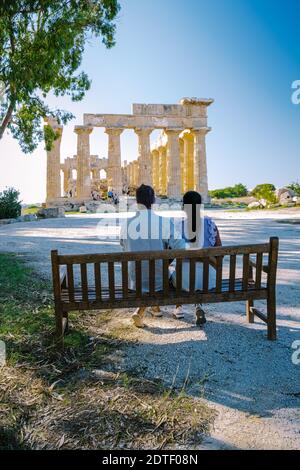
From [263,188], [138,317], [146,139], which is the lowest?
[138,317]

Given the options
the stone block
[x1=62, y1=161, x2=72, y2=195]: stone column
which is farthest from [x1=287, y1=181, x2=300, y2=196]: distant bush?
[x1=62, y1=161, x2=72, y2=195]: stone column

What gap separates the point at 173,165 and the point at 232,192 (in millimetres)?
12453

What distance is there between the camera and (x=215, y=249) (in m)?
3.69

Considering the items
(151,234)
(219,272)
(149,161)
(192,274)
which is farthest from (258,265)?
(149,161)

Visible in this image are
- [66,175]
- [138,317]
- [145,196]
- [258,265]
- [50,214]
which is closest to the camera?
[258,265]

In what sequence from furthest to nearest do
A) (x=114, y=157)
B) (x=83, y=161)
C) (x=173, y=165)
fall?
(x=173, y=165), (x=114, y=157), (x=83, y=161)

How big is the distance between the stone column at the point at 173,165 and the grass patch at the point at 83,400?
35.3 meters

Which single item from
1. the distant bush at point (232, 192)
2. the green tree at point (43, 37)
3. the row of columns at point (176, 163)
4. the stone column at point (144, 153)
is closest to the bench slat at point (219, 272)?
the green tree at point (43, 37)

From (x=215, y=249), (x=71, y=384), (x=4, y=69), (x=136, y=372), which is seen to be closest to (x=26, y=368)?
(x=71, y=384)

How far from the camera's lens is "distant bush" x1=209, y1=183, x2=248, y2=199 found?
158ft

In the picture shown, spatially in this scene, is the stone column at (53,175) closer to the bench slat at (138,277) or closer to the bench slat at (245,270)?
the bench slat at (138,277)

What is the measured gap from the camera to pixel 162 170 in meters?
47.0

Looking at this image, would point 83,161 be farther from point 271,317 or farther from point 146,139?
point 271,317

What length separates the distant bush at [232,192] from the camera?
158ft
